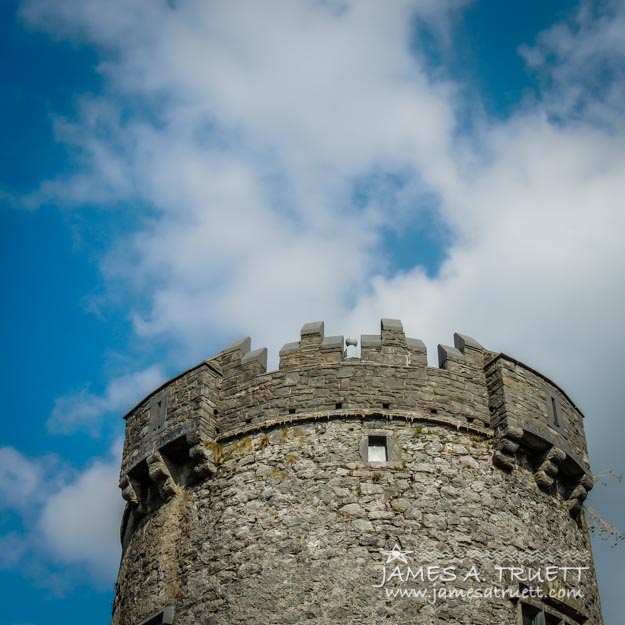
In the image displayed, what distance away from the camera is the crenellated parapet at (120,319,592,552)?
19.9m

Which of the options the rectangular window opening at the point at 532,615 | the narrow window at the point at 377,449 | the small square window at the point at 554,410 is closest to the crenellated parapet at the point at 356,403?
the small square window at the point at 554,410

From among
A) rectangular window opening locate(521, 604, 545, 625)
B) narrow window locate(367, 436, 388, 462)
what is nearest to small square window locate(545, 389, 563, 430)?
narrow window locate(367, 436, 388, 462)

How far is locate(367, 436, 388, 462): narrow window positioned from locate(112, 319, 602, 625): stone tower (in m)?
0.03

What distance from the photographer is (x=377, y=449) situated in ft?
63.5

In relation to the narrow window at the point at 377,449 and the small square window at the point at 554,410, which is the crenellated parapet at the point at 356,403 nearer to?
the small square window at the point at 554,410

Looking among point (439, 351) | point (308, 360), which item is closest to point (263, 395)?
point (308, 360)

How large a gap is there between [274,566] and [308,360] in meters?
3.78

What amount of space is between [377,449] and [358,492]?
0.89m

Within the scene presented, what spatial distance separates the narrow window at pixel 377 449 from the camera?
19245mm

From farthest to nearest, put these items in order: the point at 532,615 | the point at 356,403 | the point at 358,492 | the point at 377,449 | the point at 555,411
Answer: the point at 555,411
the point at 356,403
the point at 377,449
the point at 358,492
the point at 532,615

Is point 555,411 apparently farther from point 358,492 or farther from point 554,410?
point 358,492

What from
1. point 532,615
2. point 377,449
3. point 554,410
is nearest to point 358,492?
point 377,449

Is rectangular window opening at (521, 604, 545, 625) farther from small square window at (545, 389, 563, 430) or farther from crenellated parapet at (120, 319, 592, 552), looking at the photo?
small square window at (545, 389, 563, 430)

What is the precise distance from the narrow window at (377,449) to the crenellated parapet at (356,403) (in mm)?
410
